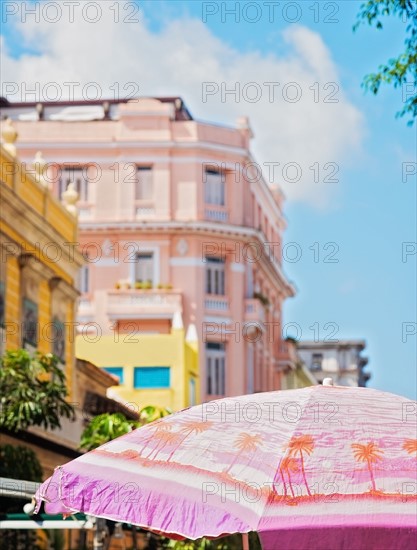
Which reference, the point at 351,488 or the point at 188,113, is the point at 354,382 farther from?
the point at 351,488

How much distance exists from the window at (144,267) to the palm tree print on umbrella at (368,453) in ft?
122

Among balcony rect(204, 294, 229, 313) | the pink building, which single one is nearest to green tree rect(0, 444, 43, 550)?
the pink building

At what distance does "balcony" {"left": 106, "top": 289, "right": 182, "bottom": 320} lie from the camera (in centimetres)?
4294

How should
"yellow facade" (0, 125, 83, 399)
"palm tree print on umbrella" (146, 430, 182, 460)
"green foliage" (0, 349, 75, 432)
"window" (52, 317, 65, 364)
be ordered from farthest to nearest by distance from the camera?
1. "window" (52, 317, 65, 364)
2. "yellow facade" (0, 125, 83, 399)
3. "green foliage" (0, 349, 75, 432)
4. "palm tree print on umbrella" (146, 430, 182, 460)

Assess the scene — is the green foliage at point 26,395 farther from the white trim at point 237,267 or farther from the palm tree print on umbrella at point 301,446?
the white trim at point 237,267

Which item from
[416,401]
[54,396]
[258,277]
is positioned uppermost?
[258,277]

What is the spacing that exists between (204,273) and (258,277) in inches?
174

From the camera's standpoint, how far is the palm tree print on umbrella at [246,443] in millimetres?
7301

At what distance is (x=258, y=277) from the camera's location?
48.3 metres

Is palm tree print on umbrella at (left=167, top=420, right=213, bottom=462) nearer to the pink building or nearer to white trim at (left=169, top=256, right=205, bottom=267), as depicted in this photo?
the pink building

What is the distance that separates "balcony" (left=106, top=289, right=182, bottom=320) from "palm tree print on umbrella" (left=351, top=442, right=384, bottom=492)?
1410 inches

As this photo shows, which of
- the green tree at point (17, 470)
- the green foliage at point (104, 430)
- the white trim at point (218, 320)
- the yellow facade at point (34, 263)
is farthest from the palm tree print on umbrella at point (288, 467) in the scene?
the white trim at point (218, 320)

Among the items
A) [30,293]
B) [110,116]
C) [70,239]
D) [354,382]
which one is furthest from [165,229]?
[354,382]

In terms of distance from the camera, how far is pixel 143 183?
44.7 metres
